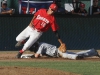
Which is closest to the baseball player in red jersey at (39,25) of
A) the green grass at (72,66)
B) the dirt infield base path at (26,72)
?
the green grass at (72,66)

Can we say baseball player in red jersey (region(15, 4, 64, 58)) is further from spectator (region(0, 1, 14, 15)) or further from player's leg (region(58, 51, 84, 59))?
spectator (region(0, 1, 14, 15))

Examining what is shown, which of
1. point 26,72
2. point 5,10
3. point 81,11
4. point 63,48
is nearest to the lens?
point 26,72

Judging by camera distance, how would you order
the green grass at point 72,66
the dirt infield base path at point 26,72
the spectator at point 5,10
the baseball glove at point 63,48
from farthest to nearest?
the spectator at point 5,10
the baseball glove at point 63,48
the green grass at point 72,66
the dirt infield base path at point 26,72

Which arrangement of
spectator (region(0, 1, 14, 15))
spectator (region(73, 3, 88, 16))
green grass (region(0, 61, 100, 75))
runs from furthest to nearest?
spectator (region(73, 3, 88, 16)) < spectator (region(0, 1, 14, 15)) < green grass (region(0, 61, 100, 75))

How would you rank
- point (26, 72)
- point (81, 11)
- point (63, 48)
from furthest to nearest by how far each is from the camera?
point (81, 11)
point (63, 48)
point (26, 72)

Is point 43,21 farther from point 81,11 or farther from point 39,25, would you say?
point 81,11

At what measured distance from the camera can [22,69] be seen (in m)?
11.0

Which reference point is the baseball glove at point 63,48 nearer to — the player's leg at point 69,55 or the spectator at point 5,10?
the player's leg at point 69,55

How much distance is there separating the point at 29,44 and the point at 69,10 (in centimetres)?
470

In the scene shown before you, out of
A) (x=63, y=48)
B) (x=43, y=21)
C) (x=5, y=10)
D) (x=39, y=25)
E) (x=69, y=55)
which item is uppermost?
(x=43, y=21)

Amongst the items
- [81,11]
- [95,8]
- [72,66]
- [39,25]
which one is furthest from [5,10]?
[72,66]

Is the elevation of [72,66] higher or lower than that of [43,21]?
lower

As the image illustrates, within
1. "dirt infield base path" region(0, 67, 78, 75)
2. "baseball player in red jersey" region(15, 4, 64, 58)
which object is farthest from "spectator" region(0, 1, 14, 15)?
"dirt infield base path" region(0, 67, 78, 75)

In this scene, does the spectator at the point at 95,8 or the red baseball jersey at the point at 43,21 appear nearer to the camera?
the red baseball jersey at the point at 43,21
